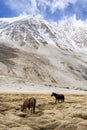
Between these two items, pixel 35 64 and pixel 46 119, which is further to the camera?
pixel 35 64

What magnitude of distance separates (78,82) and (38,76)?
19122 mm

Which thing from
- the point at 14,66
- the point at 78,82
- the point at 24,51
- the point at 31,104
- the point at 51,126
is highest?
the point at 24,51

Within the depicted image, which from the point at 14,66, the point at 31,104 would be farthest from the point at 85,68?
the point at 31,104

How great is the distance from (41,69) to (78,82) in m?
20.8

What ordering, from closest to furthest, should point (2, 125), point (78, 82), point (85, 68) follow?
point (2, 125) < point (78, 82) < point (85, 68)

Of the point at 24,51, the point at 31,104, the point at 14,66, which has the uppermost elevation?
the point at 24,51

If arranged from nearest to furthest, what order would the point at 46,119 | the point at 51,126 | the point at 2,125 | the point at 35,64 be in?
1. the point at 2,125
2. the point at 51,126
3. the point at 46,119
4. the point at 35,64

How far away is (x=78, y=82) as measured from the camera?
152m

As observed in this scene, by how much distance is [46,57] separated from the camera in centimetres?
18700

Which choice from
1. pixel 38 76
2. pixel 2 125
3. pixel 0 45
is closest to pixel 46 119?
pixel 2 125

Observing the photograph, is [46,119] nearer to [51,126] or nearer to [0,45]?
[51,126]

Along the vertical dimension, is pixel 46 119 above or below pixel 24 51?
below

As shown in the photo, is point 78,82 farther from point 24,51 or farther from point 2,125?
point 2,125

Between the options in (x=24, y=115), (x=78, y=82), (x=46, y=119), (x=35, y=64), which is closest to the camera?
(x=46, y=119)
